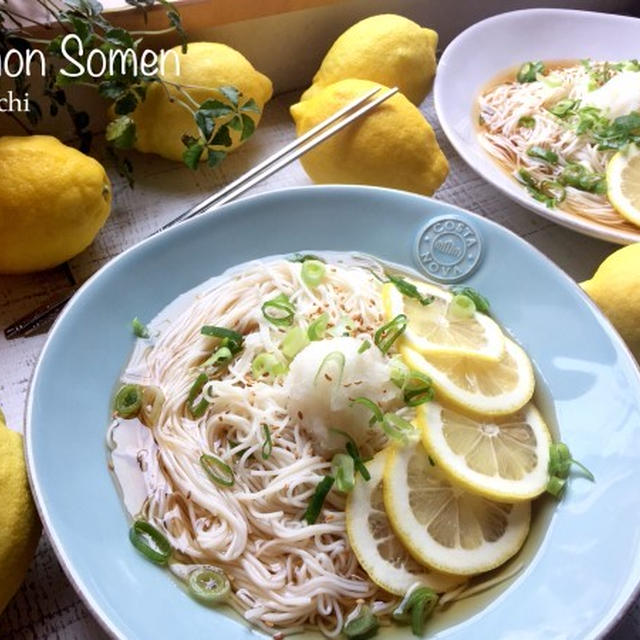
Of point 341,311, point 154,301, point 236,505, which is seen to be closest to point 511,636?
point 236,505

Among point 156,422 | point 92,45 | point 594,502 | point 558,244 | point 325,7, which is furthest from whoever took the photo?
point 325,7

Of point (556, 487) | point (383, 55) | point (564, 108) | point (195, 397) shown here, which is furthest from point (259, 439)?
point (564, 108)

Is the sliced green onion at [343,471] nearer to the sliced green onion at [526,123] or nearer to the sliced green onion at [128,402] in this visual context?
the sliced green onion at [128,402]

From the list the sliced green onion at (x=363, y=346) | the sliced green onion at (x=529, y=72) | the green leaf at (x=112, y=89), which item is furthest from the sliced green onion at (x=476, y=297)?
the sliced green onion at (x=529, y=72)

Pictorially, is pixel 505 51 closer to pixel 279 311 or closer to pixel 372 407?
pixel 279 311

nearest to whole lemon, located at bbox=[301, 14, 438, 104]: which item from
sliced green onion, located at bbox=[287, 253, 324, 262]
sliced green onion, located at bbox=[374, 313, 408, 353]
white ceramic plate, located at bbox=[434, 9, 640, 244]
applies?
white ceramic plate, located at bbox=[434, 9, 640, 244]

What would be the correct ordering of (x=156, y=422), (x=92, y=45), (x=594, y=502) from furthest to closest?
1. (x=92, y=45)
2. (x=156, y=422)
3. (x=594, y=502)

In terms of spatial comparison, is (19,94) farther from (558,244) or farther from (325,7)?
(558,244)
